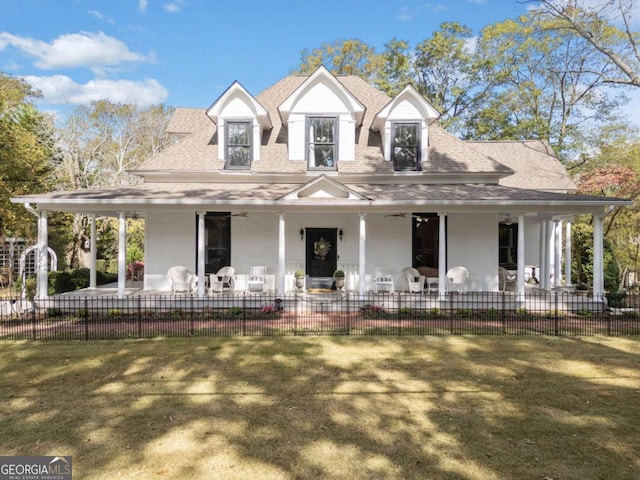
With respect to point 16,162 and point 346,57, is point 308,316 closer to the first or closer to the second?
point 16,162

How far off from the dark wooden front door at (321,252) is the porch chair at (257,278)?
1.78 m

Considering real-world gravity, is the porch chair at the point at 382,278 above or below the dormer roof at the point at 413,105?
below

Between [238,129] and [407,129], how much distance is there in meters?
6.77

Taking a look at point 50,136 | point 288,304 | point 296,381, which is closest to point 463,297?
point 288,304

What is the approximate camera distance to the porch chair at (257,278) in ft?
43.6

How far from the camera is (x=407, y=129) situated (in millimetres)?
14922

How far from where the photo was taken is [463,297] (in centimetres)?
1247

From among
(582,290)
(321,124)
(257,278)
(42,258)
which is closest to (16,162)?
(42,258)

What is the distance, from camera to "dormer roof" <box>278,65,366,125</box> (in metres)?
14.7

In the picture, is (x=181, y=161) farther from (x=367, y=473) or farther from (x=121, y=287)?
(x=367, y=473)

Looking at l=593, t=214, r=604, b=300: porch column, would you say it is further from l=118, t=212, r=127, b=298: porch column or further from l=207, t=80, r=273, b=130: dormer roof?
l=118, t=212, r=127, b=298: porch column

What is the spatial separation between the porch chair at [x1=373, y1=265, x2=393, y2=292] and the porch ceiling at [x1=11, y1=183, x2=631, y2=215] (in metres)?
2.54

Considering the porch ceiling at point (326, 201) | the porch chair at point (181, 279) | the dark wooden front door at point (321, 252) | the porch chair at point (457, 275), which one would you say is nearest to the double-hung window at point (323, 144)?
the porch ceiling at point (326, 201)

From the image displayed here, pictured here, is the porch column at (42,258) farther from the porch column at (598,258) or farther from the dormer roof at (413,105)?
the porch column at (598,258)
